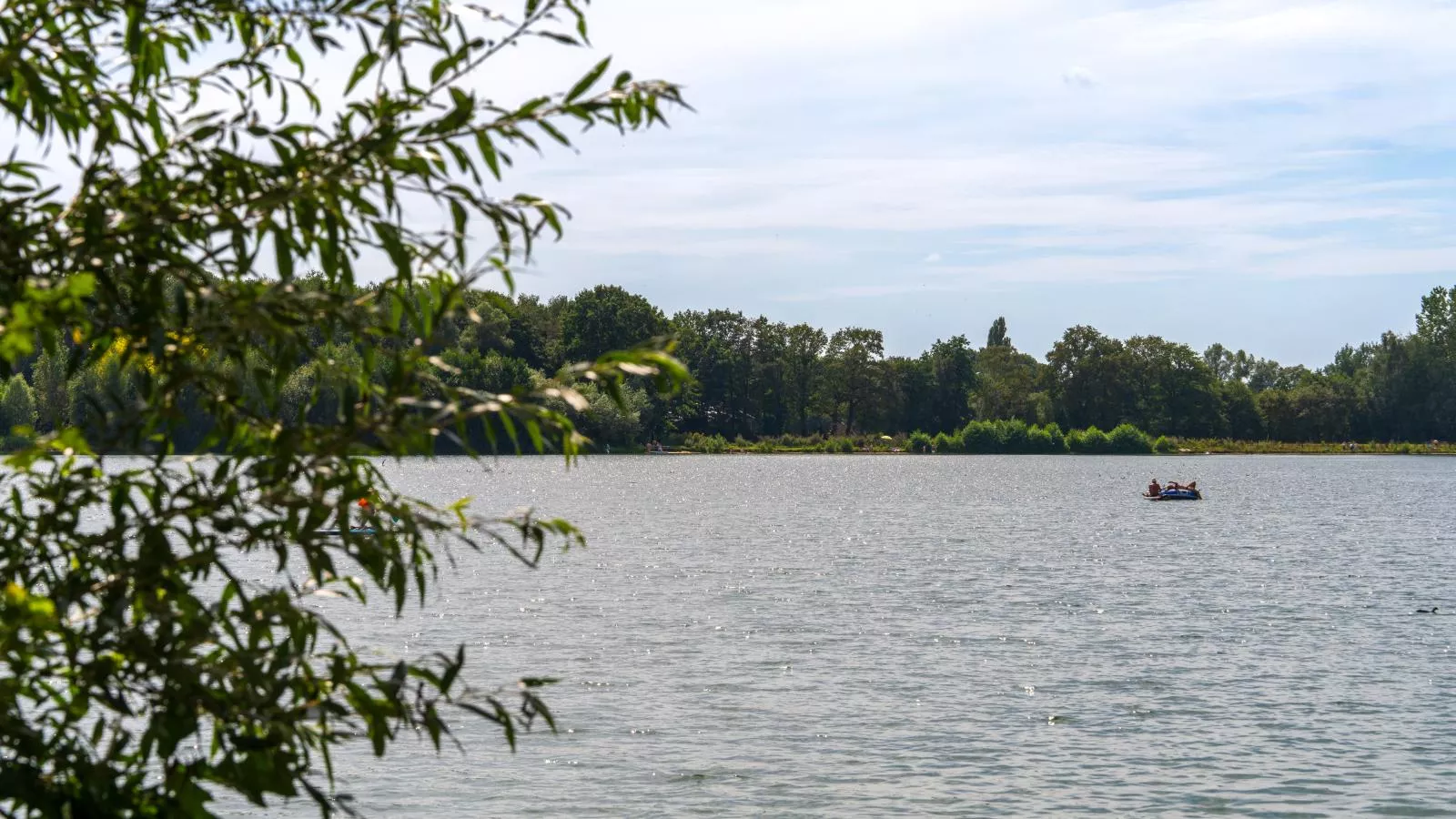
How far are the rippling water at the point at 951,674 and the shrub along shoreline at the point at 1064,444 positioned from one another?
353 feet

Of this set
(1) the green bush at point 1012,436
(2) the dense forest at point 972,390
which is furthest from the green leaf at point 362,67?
(1) the green bush at point 1012,436

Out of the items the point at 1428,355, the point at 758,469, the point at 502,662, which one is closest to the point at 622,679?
the point at 502,662

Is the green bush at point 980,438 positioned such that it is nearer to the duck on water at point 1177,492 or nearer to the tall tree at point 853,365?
the tall tree at point 853,365

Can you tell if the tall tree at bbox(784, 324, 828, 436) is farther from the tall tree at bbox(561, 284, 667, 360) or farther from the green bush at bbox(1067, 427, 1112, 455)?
the green bush at bbox(1067, 427, 1112, 455)

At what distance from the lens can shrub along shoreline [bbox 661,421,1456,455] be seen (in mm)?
161500

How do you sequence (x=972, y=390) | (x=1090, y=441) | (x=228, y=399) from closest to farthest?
(x=228, y=399), (x=1090, y=441), (x=972, y=390)

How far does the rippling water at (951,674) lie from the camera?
54.1 feet

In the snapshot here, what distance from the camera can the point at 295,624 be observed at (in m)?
Answer: 4.27

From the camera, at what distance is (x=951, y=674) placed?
23.3 m

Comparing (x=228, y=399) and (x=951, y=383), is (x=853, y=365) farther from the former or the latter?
(x=228, y=399)

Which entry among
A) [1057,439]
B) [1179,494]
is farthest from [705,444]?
[1179,494]

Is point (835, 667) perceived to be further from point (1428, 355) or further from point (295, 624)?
point (1428, 355)

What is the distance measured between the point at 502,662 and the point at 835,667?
202 inches

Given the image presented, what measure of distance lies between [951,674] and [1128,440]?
14402 cm
